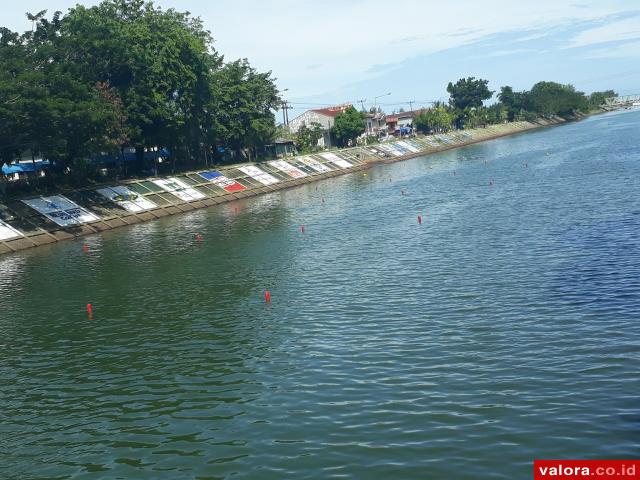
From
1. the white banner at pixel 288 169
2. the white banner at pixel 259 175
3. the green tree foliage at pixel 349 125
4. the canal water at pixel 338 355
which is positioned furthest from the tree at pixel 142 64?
the green tree foliage at pixel 349 125

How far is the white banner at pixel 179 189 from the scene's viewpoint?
84938 mm

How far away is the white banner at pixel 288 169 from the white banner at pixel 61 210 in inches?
1688

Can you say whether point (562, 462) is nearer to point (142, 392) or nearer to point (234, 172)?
point (142, 392)

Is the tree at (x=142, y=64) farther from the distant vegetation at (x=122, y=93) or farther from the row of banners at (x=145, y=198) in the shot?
the row of banners at (x=145, y=198)

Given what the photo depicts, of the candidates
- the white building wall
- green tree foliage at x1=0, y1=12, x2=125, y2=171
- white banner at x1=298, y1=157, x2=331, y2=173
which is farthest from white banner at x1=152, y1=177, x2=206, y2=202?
the white building wall

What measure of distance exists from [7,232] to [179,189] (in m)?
28.2

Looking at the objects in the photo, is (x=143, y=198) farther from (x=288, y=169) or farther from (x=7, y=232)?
(x=288, y=169)

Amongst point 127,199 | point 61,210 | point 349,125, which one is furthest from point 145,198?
point 349,125

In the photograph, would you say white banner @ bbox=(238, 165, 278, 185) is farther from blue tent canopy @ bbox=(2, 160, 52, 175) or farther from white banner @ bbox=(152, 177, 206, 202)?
blue tent canopy @ bbox=(2, 160, 52, 175)

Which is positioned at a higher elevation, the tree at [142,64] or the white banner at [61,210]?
the tree at [142,64]

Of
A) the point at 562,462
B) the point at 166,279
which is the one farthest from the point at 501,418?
the point at 166,279

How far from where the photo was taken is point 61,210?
7038 cm

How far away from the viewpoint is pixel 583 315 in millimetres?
24328

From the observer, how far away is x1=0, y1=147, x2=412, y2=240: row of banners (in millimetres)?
68750
